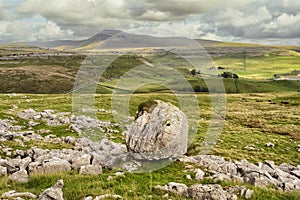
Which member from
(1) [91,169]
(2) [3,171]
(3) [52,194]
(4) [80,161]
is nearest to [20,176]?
(2) [3,171]

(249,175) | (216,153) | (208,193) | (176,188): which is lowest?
(216,153)

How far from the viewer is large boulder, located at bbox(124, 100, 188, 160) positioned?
75.7 feet

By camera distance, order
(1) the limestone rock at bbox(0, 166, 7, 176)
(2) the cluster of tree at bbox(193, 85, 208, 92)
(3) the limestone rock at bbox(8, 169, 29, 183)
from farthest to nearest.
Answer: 1. (2) the cluster of tree at bbox(193, 85, 208, 92)
2. (1) the limestone rock at bbox(0, 166, 7, 176)
3. (3) the limestone rock at bbox(8, 169, 29, 183)

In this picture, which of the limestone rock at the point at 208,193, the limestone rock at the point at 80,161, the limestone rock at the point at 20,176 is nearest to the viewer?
the limestone rock at the point at 208,193

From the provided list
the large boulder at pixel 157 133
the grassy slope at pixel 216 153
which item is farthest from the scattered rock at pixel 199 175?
the large boulder at pixel 157 133

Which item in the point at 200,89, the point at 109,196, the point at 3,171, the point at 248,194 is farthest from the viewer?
the point at 200,89

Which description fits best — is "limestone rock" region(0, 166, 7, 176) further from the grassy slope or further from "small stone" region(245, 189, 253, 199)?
"small stone" region(245, 189, 253, 199)

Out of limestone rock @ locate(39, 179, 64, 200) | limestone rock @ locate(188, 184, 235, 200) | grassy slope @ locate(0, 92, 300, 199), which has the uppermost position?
limestone rock @ locate(39, 179, 64, 200)

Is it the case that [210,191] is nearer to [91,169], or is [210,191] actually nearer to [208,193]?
[208,193]

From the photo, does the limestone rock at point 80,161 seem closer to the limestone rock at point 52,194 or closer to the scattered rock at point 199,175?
the limestone rock at point 52,194

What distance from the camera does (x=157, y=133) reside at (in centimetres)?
2359

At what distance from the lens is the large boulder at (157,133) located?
2306 cm

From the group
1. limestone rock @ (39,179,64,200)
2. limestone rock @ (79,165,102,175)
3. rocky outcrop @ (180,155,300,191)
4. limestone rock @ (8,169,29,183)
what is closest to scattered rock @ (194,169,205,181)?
rocky outcrop @ (180,155,300,191)

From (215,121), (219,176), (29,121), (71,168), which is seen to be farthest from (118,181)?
(215,121)
